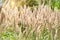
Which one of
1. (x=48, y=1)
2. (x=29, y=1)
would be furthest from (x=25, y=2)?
(x=48, y=1)

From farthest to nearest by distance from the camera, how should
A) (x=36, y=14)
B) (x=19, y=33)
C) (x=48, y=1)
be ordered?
(x=48, y=1) → (x=36, y=14) → (x=19, y=33)

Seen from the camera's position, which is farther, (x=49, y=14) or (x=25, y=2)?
(x=25, y=2)

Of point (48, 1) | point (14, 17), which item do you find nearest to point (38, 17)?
point (14, 17)

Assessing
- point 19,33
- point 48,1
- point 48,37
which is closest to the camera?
point 19,33

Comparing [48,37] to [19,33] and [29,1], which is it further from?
[29,1]

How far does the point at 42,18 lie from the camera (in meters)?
2.03

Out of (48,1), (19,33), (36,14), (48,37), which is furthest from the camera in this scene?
(48,1)

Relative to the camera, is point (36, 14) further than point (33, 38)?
No

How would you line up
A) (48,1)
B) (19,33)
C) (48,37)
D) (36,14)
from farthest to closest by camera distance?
(48,1) → (48,37) → (36,14) → (19,33)

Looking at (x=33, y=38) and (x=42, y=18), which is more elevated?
(x=42, y=18)

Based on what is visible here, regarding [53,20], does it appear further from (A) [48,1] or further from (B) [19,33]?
(A) [48,1]

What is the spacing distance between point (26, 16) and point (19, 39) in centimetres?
22

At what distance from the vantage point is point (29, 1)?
4.91 m

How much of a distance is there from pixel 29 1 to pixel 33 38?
2689mm
